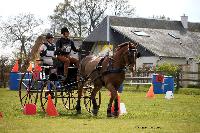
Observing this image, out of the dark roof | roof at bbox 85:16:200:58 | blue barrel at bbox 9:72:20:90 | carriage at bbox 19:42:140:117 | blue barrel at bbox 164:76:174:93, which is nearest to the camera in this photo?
carriage at bbox 19:42:140:117

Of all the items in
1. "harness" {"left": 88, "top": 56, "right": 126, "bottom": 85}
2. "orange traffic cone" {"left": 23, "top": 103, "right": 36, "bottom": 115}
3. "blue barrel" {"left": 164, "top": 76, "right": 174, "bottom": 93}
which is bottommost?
"orange traffic cone" {"left": 23, "top": 103, "right": 36, "bottom": 115}

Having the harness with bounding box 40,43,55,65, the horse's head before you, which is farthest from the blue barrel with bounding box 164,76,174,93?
the horse's head

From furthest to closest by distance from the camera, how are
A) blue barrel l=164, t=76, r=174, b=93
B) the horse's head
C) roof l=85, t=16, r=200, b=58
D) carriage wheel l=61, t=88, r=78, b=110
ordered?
1. roof l=85, t=16, r=200, b=58
2. blue barrel l=164, t=76, r=174, b=93
3. carriage wheel l=61, t=88, r=78, b=110
4. the horse's head

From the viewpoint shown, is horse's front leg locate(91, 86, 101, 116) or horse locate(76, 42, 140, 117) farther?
horse's front leg locate(91, 86, 101, 116)

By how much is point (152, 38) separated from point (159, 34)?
2480 millimetres

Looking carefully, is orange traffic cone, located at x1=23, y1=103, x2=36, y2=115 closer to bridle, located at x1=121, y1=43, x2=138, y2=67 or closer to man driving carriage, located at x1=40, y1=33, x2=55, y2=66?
man driving carriage, located at x1=40, y1=33, x2=55, y2=66

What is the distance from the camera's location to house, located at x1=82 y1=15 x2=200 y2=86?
2466 inches

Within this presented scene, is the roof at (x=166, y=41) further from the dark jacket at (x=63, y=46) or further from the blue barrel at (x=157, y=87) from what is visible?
the dark jacket at (x=63, y=46)

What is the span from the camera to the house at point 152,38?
62.6 meters

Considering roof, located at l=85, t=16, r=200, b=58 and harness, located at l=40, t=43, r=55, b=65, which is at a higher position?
roof, located at l=85, t=16, r=200, b=58

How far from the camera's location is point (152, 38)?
215ft

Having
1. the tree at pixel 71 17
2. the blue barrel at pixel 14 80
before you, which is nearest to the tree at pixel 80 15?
A: the tree at pixel 71 17

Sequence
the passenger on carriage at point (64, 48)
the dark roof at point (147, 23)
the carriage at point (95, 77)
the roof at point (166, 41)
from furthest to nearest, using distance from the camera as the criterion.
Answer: the dark roof at point (147, 23)
the roof at point (166, 41)
the passenger on carriage at point (64, 48)
the carriage at point (95, 77)

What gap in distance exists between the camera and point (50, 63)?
18656 millimetres
